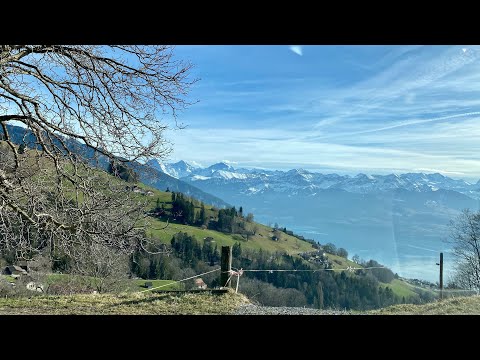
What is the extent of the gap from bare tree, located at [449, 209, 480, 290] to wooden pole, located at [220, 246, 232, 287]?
61.6 ft

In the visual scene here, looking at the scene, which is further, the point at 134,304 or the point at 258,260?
the point at 258,260

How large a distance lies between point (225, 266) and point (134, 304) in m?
1.80

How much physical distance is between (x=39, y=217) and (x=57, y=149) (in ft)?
4.23

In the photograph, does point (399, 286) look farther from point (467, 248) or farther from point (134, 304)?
point (134, 304)

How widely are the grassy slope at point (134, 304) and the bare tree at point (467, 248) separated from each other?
769 inches

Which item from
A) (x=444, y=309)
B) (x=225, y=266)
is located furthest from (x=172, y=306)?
(x=444, y=309)

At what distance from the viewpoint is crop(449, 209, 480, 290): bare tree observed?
21.8 metres

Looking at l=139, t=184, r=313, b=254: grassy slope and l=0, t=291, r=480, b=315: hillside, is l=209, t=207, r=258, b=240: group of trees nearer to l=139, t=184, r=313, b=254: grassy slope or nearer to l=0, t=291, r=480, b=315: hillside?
l=139, t=184, r=313, b=254: grassy slope

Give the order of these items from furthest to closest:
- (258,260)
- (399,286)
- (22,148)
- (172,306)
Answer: (258,260), (399,286), (22,148), (172,306)

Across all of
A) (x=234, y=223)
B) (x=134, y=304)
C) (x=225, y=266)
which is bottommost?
(x=134, y=304)

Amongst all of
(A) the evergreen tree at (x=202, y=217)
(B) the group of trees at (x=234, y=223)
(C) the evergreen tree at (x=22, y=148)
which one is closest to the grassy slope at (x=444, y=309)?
(C) the evergreen tree at (x=22, y=148)

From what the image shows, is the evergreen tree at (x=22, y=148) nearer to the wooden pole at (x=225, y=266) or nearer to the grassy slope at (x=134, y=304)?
the grassy slope at (x=134, y=304)

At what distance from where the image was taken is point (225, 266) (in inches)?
285
